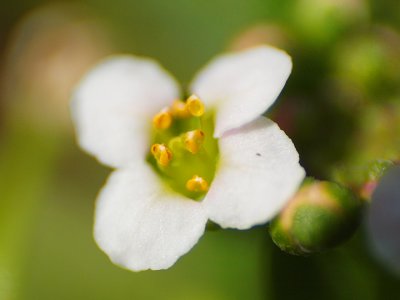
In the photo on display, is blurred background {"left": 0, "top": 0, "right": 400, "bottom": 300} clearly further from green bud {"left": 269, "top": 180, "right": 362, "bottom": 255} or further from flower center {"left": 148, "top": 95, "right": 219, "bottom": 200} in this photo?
flower center {"left": 148, "top": 95, "right": 219, "bottom": 200}

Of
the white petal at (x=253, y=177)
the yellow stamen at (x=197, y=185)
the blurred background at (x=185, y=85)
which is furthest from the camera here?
the blurred background at (x=185, y=85)

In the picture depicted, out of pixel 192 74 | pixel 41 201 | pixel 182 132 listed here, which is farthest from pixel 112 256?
pixel 192 74

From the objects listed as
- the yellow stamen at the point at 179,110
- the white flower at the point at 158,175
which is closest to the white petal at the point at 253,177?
the white flower at the point at 158,175

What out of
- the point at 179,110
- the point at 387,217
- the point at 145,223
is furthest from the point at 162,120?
the point at 387,217

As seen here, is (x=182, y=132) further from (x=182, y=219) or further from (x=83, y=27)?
(x=83, y=27)

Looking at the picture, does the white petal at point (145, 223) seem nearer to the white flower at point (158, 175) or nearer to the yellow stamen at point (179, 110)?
the white flower at point (158, 175)

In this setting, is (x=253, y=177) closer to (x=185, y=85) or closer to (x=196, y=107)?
(x=196, y=107)

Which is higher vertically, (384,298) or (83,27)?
(83,27)
